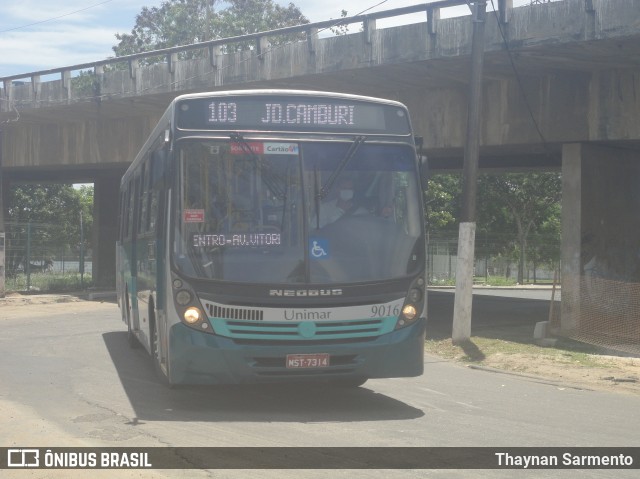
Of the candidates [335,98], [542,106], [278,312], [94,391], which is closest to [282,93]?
[335,98]

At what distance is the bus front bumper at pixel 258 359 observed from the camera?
339 inches

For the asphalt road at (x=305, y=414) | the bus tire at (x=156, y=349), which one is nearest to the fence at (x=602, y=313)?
the asphalt road at (x=305, y=414)

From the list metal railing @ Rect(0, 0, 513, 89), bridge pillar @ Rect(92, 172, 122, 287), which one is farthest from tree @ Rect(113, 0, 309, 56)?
metal railing @ Rect(0, 0, 513, 89)

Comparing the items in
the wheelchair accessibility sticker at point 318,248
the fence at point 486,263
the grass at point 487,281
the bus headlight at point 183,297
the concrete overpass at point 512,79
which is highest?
the concrete overpass at point 512,79

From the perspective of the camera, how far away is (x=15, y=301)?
88.0 feet

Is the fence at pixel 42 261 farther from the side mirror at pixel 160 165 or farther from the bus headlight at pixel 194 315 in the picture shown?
the bus headlight at pixel 194 315

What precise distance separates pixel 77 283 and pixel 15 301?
615 cm

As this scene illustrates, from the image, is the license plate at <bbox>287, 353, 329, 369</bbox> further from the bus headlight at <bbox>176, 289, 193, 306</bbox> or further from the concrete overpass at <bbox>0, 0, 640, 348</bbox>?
the concrete overpass at <bbox>0, 0, 640, 348</bbox>

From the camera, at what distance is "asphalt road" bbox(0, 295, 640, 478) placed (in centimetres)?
754

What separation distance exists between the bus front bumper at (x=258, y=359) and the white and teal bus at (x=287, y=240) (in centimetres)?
1

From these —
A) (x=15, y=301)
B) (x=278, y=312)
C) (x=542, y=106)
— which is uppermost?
(x=542, y=106)

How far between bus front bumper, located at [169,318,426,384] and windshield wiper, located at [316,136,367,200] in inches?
60.6

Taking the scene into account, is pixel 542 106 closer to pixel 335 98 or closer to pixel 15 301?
pixel 335 98

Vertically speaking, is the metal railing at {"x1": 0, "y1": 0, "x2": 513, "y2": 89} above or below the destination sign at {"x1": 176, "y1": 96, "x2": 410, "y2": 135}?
above
